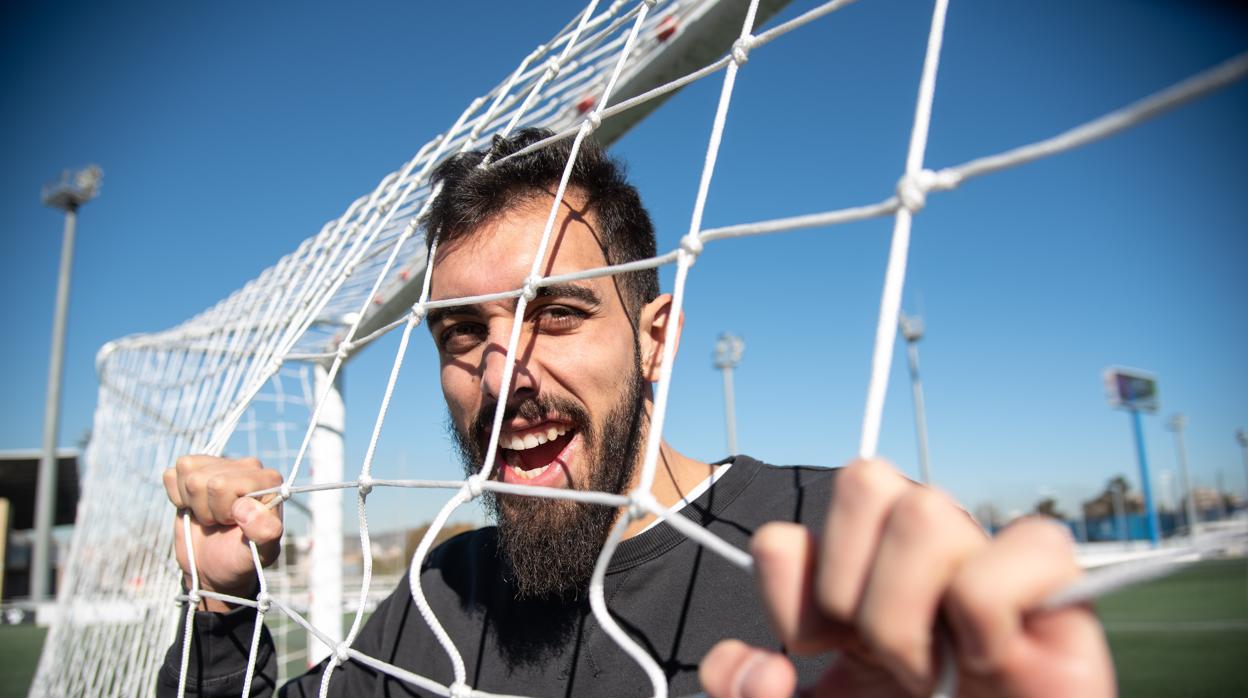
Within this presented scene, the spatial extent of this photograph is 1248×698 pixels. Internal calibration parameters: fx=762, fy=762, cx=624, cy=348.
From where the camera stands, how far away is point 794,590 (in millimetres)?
503

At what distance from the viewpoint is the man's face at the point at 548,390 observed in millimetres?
1366

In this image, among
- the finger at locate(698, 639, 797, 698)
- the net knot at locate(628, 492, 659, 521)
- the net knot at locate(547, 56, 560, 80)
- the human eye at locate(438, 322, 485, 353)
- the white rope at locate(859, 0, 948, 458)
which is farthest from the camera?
the net knot at locate(547, 56, 560, 80)

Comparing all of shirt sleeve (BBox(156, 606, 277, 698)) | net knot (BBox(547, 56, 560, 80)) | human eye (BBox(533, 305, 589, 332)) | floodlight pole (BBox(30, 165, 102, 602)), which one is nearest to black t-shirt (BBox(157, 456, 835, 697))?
shirt sleeve (BBox(156, 606, 277, 698))

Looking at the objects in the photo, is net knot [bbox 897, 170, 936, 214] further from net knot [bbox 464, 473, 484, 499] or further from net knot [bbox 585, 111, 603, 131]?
net knot [bbox 585, 111, 603, 131]

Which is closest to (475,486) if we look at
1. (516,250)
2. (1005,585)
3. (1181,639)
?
(516,250)

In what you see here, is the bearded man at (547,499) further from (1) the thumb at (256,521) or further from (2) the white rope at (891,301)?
(2) the white rope at (891,301)

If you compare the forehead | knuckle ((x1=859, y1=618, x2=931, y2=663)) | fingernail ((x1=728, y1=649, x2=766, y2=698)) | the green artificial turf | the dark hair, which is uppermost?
the dark hair

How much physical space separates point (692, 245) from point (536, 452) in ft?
1.99

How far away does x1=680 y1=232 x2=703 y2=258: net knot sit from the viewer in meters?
1.00

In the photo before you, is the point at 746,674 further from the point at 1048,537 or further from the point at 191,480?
the point at 191,480

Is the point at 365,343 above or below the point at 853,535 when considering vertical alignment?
above

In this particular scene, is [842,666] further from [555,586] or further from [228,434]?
[228,434]

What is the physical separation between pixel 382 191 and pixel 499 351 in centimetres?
119

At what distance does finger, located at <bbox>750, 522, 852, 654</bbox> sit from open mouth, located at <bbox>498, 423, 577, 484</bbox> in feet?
2.93
